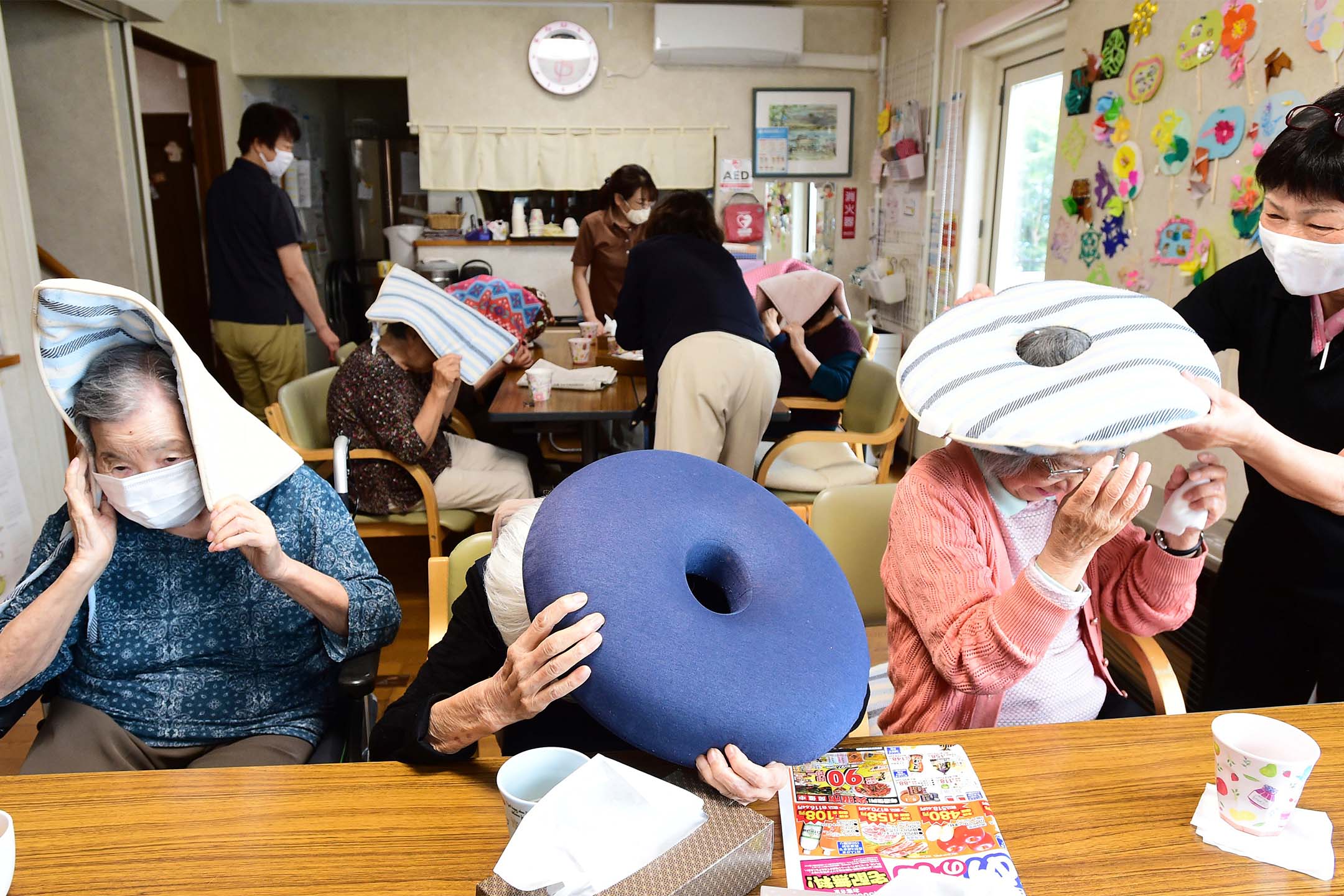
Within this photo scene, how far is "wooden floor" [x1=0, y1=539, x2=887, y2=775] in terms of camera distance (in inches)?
96.6

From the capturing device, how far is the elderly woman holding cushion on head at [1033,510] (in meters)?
1.06

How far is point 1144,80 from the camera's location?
317 cm

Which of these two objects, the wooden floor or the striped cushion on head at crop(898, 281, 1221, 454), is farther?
the wooden floor

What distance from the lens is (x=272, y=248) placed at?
4383 mm

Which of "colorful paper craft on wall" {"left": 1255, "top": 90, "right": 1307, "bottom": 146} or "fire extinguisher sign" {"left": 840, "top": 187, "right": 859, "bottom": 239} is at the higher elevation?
"colorful paper craft on wall" {"left": 1255, "top": 90, "right": 1307, "bottom": 146}

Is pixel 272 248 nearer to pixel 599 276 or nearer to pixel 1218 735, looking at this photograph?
pixel 599 276

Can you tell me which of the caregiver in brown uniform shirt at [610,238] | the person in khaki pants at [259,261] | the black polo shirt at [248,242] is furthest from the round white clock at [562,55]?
the black polo shirt at [248,242]

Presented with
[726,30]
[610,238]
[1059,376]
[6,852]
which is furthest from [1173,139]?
[726,30]

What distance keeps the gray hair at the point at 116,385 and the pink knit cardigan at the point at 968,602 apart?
3.69ft

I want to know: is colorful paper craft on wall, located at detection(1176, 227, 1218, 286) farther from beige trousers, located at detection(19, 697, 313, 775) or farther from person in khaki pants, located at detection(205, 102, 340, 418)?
person in khaki pants, located at detection(205, 102, 340, 418)

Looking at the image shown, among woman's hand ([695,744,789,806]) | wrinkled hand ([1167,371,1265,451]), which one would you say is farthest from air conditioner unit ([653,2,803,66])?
woman's hand ([695,744,789,806])

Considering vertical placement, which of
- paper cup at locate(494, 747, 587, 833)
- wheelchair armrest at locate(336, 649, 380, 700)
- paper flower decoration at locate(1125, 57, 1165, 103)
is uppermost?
paper flower decoration at locate(1125, 57, 1165, 103)

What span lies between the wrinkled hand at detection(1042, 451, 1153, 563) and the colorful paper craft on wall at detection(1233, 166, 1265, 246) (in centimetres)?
198

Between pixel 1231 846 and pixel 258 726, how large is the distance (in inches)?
53.7
